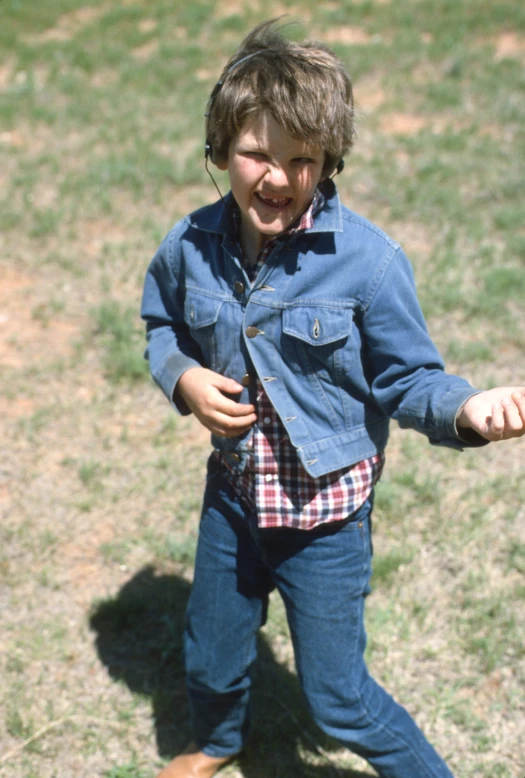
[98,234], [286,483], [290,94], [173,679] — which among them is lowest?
[173,679]

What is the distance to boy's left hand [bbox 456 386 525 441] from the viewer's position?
1562mm

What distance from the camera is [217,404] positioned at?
6.28ft

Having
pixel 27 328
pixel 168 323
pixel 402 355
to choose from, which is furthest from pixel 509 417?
pixel 27 328

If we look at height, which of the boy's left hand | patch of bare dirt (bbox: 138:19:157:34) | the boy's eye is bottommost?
the boy's left hand

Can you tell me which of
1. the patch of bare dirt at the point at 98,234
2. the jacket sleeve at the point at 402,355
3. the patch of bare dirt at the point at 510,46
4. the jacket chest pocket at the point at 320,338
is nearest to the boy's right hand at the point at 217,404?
the jacket chest pocket at the point at 320,338

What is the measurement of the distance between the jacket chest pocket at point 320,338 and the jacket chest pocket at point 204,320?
0.17 m

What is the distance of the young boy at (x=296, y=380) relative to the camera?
1767 millimetres

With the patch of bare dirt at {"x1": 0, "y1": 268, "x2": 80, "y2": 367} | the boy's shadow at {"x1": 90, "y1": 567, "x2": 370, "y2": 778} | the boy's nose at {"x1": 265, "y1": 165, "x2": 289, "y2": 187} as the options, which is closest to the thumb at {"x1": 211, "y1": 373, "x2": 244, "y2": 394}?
the boy's nose at {"x1": 265, "y1": 165, "x2": 289, "y2": 187}

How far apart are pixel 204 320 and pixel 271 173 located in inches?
14.7

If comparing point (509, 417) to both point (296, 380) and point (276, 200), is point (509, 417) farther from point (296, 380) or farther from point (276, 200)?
point (276, 200)

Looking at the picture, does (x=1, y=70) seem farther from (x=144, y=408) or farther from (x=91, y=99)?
(x=144, y=408)

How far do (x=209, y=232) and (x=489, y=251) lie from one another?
3.21 metres

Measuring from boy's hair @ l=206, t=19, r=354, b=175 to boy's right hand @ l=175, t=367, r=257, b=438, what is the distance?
472 mm

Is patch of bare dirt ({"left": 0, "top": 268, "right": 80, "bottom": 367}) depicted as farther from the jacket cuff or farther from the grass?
the jacket cuff
